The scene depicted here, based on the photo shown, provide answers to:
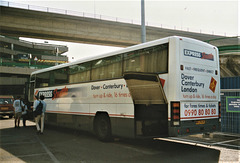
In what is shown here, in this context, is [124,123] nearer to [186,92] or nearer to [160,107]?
[160,107]

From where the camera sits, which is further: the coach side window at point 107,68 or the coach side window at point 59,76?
the coach side window at point 59,76

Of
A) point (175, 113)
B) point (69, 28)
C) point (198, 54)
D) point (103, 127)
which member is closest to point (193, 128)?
point (175, 113)

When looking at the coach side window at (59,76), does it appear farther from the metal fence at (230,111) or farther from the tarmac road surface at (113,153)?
the metal fence at (230,111)

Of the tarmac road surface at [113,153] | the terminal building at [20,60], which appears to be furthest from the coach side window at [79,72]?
the terminal building at [20,60]

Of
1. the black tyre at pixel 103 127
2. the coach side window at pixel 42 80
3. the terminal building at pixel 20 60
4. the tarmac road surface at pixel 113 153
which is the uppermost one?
the terminal building at pixel 20 60

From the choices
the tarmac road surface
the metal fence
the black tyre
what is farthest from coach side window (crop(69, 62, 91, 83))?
the metal fence

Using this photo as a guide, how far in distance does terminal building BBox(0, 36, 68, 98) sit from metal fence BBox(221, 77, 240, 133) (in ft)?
43.8

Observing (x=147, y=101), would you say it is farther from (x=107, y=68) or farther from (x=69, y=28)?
(x=69, y=28)

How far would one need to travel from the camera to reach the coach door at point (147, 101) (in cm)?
801

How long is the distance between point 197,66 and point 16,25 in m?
26.1

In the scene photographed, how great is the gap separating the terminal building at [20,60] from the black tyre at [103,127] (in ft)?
31.9

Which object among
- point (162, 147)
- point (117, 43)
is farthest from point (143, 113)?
point (117, 43)

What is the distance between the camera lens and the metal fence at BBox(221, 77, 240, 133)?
1091 cm

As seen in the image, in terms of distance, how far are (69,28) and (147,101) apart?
1004 inches
